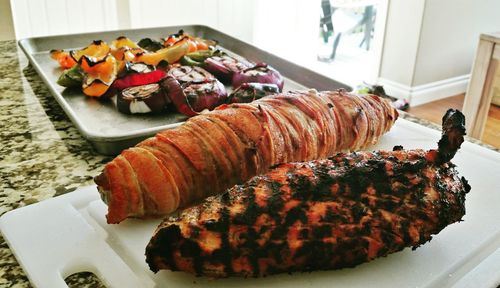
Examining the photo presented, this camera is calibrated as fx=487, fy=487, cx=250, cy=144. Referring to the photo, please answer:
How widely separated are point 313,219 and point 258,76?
0.81 metres

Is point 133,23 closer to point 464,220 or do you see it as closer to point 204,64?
point 204,64

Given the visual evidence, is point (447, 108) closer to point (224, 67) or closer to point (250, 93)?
point (224, 67)

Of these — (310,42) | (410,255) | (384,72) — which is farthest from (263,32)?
(410,255)

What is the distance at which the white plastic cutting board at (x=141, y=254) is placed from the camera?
66 cm

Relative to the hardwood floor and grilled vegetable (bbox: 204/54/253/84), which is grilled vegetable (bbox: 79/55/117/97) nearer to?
grilled vegetable (bbox: 204/54/253/84)

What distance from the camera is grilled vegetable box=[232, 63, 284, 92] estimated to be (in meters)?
1.37

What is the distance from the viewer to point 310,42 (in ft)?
14.1

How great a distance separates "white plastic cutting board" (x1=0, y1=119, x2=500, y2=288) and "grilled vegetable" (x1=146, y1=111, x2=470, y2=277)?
31 mm

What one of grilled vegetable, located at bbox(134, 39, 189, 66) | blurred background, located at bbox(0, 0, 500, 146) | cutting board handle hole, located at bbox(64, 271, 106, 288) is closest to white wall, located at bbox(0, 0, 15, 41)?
blurred background, located at bbox(0, 0, 500, 146)

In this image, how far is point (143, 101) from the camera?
120 cm

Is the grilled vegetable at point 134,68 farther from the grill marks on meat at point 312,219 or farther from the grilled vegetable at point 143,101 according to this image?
the grill marks on meat at point 312,219

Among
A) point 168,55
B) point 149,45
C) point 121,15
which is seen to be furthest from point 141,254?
point 121,15

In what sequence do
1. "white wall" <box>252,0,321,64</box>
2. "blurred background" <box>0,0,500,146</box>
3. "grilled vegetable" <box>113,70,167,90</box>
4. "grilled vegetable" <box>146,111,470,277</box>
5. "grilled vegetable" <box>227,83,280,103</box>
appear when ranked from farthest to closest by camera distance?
"white wall" <box>252,0,321,64</box>
"blurred background" <box>0,0,500,146</box>
"grilled vegetable" <box>113,70,167,90</box>
"grilled vegetable" <box>227,83,280,103</box>
"grilled vegetable" <box>146,111,470,277</box>

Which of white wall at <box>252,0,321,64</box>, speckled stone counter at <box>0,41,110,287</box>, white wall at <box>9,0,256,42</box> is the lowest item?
white wall at <box>252,0,321,64</box>
